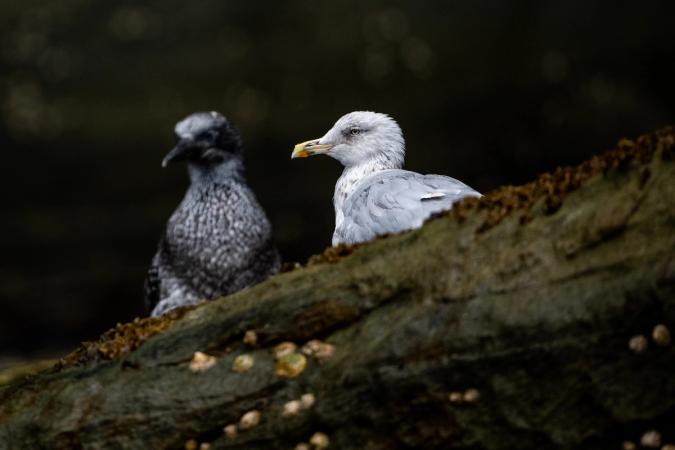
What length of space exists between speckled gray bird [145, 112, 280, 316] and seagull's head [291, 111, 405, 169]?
0.84 meters

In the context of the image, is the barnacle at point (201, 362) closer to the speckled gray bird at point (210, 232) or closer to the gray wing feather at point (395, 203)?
the gray wing feather at point (395, 203)

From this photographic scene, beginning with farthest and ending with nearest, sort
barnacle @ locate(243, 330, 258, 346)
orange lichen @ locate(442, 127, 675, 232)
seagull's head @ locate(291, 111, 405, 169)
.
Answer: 1. seagull's head @ locate(291, 111, 405, 169)
2. barnacle @ locate(243, 330, 258, 346)
3. orange lichen @ locate(442, 127, 675, 232)

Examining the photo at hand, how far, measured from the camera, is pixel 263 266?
19.1 feet

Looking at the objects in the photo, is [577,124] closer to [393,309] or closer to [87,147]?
[87,147]

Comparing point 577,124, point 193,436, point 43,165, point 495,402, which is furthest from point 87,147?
point 495,402

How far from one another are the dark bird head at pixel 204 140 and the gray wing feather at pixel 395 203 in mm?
1829

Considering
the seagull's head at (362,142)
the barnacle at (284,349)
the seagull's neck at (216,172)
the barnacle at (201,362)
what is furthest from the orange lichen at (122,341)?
the seagull's neck at (216,172)

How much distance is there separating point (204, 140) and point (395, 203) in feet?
7.57

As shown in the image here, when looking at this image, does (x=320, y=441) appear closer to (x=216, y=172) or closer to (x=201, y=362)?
(x=201, y=362)

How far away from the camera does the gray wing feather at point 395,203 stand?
12.6 ft

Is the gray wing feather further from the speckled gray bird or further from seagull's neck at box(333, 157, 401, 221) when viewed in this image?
the speckled gray bird

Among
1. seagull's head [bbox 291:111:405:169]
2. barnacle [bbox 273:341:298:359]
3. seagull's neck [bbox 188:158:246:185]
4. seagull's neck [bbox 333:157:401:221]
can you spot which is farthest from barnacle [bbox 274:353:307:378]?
seagull's neck [bbox 188:158:246:185]

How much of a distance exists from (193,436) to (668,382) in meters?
1.44

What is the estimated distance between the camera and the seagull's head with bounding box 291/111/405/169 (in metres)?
5.13
